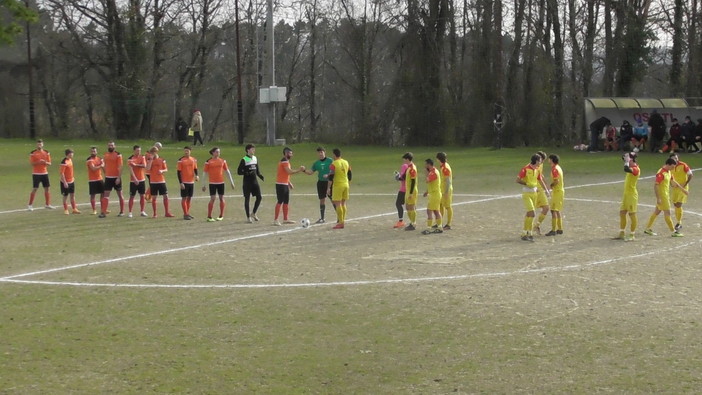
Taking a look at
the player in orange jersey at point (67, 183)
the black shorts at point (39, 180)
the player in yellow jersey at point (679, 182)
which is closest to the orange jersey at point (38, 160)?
the black shorts at point (39, 180)

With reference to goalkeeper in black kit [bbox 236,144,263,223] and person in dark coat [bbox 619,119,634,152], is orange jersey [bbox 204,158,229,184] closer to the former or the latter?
goalkeeper in black kit [bbox 236,144,263,223]

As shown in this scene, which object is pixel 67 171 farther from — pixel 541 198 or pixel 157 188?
pixel 541 198

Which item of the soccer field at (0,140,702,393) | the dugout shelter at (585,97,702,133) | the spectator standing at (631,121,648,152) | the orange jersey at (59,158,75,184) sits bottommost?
the soccer field at (0,140,702,393)

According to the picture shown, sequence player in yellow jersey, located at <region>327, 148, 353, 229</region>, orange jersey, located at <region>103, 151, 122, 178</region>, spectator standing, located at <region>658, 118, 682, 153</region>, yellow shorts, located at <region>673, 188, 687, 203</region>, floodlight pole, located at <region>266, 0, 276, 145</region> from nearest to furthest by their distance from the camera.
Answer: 1. yellow shorts, located at <region>673, 188, 687, 203</region>
2. player in yellow jersey, located at <region>327, 148, 353, 229</region>
3. orange jersey, located at <region>103, 151, 122, 178</region>
4. spectator standing, located at <region>658, 118, 682, 153</region>
5. floodlight pole, located at <region>266, 0, 276, 145</region>

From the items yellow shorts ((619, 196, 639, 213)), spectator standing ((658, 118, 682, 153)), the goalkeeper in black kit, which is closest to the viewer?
→ yellow shorts ((619, 196, 639, 213))

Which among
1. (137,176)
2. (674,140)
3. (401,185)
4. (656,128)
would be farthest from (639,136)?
(137,176)

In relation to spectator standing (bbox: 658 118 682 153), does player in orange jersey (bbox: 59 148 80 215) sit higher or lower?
lower

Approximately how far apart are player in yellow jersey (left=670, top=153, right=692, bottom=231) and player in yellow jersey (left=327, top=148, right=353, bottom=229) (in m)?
7.59

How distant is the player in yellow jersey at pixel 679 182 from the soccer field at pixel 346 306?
57 centimetres

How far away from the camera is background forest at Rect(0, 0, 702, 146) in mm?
53969

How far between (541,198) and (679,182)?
357 centimetres

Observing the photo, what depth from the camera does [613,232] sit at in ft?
68.5

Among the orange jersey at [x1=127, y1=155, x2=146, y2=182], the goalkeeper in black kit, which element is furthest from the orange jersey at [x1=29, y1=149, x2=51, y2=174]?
the goalkeeper in black kit

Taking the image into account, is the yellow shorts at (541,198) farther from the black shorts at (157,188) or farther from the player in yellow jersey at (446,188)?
the black shorts at (157,188)
